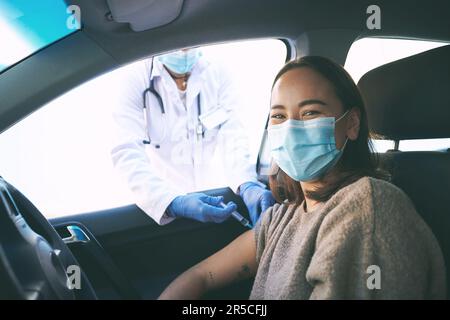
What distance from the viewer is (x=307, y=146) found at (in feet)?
3.04

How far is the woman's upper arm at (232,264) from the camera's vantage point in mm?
1031

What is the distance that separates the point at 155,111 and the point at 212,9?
0.52 m

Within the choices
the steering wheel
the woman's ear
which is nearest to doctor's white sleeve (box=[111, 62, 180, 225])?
the steering wheel

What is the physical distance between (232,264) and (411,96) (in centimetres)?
72

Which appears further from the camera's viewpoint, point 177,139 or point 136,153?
Result: point 177,139

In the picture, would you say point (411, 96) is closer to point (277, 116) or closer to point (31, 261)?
point (277, 116)

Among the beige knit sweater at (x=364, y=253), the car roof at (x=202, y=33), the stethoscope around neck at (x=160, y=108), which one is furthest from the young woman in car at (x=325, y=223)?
the stethoscope around neck at (x=160, y=108)

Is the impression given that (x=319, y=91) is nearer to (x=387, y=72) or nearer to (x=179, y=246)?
(x=387, y=72)

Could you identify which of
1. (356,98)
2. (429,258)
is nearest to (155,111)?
(356,98)

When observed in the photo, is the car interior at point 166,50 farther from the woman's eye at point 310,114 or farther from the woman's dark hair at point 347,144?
the woman's eye at point 310,114

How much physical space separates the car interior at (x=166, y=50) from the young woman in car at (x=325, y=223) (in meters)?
0.11

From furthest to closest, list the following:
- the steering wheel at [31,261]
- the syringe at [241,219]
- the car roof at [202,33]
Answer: the syringe at [241,219], the car roof at [202,33], the steering wheel at [31,261]

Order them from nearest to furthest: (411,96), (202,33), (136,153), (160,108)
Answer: (411,96)
(202,33)
(136,153)
(160,108)

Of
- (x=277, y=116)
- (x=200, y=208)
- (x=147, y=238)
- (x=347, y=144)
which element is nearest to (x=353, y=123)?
(x=347, y=144)
